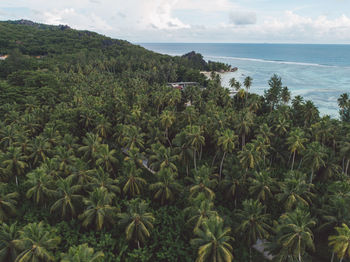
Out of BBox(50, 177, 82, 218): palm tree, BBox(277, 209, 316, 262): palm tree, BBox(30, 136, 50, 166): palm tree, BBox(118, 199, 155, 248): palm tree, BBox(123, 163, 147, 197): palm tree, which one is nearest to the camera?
BBox(277, 209, 316, 262): palm tree

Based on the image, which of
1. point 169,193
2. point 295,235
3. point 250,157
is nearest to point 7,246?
point 169,193

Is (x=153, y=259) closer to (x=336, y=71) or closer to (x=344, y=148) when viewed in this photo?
(x=344, y=148)

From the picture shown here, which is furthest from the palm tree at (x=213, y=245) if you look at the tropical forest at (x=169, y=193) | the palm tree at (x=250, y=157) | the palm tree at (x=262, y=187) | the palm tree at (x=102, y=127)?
the palm tree at (x=102, y=127)

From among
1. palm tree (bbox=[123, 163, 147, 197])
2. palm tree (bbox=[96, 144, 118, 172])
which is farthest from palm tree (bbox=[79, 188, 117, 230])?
palm tree (bbox=[96, 144, 118, 172])

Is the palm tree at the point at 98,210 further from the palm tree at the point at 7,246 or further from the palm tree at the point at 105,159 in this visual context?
the palm tree at the point at 105,159

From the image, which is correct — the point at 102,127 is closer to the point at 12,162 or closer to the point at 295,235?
the point at 12,162

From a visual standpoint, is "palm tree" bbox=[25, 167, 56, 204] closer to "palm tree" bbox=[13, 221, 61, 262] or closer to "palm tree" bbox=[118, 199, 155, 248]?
"palm tree" bbox=[13, 221, 61, 262]
